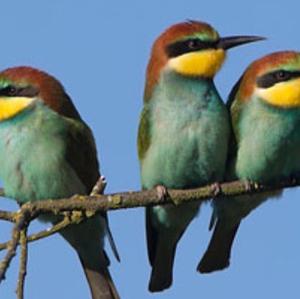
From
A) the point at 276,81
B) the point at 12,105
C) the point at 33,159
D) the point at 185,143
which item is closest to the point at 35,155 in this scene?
the point at 33,159

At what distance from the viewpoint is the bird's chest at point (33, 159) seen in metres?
5.19

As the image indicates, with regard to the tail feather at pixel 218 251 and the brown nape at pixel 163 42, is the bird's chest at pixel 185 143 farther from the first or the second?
the tail feather at pixel 218 251

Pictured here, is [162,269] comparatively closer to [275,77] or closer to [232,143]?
[232,143]

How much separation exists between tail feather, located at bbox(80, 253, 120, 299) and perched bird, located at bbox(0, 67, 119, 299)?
1.55 feet

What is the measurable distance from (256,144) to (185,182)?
1.47 feet

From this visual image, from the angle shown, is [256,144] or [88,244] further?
[88,244]

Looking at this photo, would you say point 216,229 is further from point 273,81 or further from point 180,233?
point 273,81

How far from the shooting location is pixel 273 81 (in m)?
5.01

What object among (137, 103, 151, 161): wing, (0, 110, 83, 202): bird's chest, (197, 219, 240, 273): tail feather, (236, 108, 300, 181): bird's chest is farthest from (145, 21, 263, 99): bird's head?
(197, 219, 240, 273): tail feather

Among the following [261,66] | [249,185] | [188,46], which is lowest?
[249,185]

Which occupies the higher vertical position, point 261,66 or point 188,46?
point 188,46

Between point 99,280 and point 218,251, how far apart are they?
2.40 feet

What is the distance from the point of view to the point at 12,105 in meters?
5.20

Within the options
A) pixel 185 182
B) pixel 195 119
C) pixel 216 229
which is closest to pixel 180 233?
pixel 216 229
